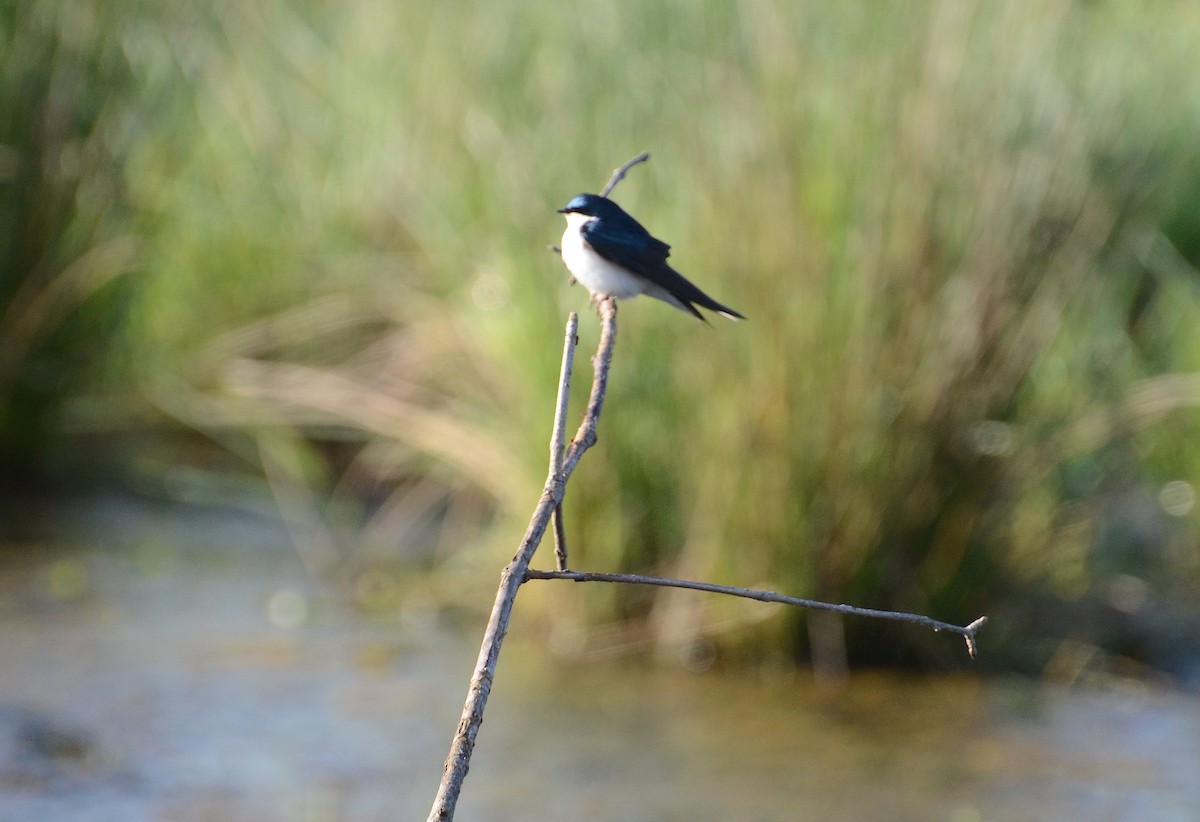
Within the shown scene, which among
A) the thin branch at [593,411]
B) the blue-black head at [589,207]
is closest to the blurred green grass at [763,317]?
the blue-black head at [589,207]

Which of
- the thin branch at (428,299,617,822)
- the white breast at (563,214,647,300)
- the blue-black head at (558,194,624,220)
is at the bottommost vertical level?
the thin branch at (428,299,617,822)

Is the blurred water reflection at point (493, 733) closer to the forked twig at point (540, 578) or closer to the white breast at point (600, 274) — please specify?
the white breast at point (600, 274)

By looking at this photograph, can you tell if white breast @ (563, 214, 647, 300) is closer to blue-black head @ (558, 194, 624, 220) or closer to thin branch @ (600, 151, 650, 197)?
blue-black head @ (558, 194, 624, 220)

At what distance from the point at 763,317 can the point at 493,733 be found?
1.33 m

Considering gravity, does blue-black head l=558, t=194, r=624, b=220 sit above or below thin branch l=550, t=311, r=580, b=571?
above

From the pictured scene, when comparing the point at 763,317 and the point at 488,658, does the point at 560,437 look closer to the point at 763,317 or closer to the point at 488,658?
the point at 488,658

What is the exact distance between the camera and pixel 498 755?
411cm

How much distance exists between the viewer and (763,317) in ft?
14.3

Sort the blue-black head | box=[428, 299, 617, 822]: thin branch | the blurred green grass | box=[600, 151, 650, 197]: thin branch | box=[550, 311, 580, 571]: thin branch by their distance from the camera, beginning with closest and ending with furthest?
box=[428, 299, 617, 822]: thin branch, box=[550, 311, 580, 571]: thin branch, box=[600, 151, 650, 197]: thin branch, the blue-black head, the blurred green grass

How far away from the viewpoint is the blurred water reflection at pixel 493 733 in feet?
12.4

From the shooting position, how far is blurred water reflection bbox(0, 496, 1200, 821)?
3793 millimetres

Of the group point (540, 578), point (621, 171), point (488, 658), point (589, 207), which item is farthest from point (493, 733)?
point (488, 658)

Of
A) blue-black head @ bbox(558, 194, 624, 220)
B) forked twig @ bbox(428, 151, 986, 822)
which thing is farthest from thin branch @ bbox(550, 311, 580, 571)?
blue-black head @ bbox(558, 194, 624, 220)

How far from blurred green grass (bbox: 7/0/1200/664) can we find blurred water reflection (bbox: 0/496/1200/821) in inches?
11.8
